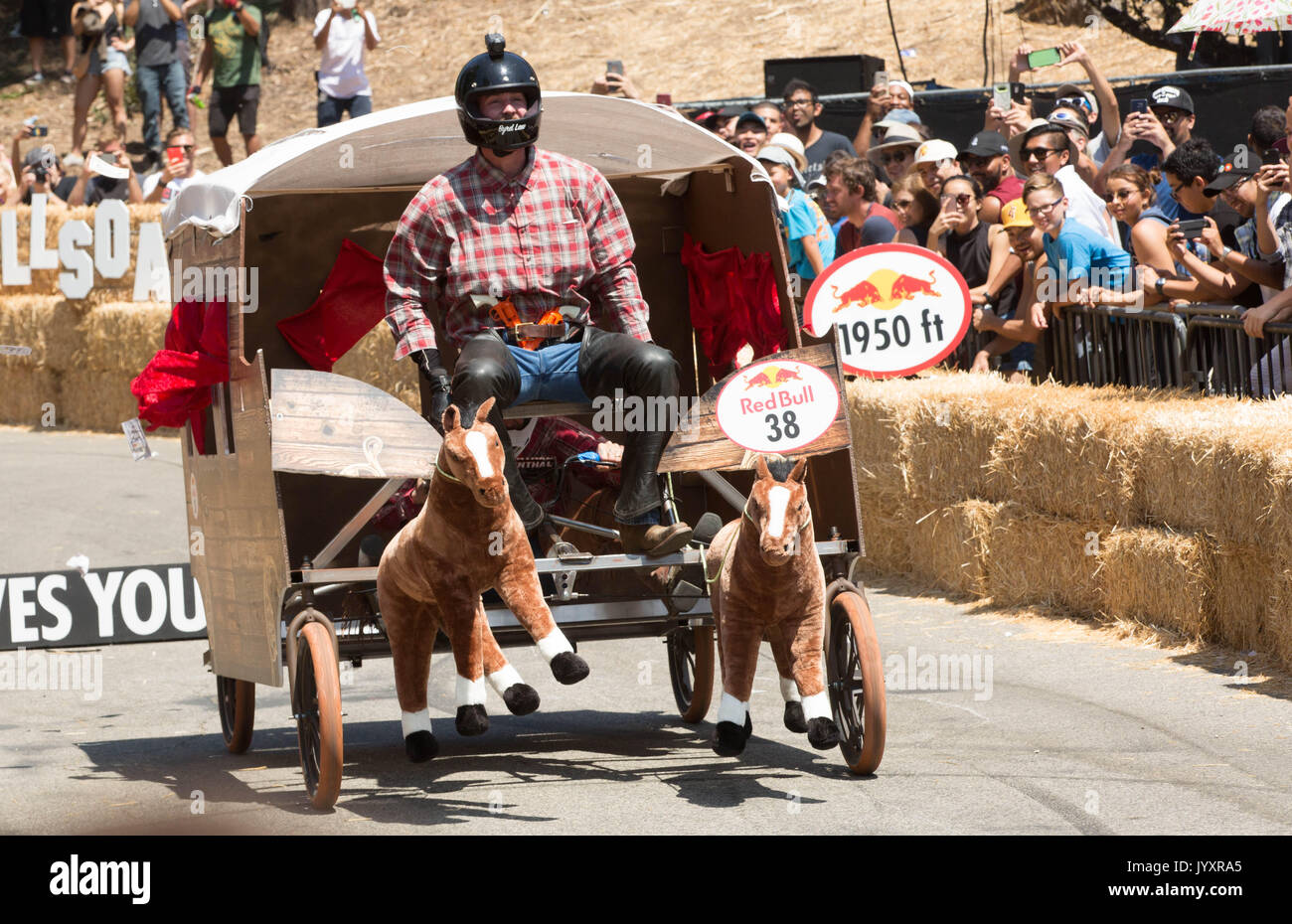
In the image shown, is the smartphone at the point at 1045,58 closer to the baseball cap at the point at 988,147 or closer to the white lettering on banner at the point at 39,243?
the baseball cap at the point at 988,147

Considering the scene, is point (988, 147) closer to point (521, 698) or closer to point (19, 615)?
point (19, 615)

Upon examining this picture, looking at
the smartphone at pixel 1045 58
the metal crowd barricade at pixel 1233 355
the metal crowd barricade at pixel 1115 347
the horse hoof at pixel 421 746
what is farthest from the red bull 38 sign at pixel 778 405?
the smartphone at pixel 1045 58

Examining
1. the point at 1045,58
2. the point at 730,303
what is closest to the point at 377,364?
the point at 1045,58

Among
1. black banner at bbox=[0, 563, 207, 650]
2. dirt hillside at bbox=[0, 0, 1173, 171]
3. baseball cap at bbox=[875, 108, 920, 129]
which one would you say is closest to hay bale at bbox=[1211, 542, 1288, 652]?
black banner at bbox=[0, 563, 207, 650]

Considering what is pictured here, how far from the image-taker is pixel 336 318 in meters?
8.85

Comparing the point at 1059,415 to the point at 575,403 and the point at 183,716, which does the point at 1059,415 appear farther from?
the point at 183,716

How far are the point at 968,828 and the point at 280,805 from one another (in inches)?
98.5

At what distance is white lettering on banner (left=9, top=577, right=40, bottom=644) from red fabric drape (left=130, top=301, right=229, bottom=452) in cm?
140

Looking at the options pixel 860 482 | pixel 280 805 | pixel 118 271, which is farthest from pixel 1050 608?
pixel 118 271

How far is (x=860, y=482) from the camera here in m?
12.5

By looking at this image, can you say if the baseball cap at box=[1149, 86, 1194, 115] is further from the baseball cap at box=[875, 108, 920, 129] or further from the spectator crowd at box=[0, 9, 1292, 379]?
the baseball cap at box=[875, 108, 920, 129]

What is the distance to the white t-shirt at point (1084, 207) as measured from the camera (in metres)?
11.6

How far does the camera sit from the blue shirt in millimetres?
11055

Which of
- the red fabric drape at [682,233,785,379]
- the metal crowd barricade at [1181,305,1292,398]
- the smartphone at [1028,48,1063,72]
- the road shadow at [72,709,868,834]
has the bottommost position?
the road shadow at [72,709,868,834]
